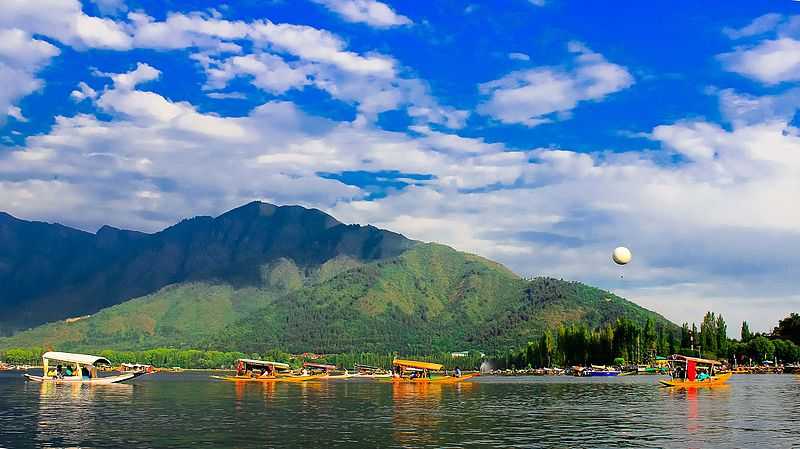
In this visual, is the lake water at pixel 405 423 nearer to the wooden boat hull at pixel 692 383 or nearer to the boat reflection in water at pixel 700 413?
the boat reflection in water at pixel 700 413

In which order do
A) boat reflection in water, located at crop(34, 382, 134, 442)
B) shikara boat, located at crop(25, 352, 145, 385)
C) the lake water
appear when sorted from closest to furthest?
the lake water
boat reflection in water, located at crop(34, 382, 134, 442)
shikara boat, located at crop(25, 352, 145, 385)

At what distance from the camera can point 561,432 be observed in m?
Result: 64.4

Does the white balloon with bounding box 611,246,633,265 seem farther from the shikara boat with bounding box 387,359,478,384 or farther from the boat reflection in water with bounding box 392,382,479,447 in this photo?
the shikara boat with bounding box 387,359,478,384

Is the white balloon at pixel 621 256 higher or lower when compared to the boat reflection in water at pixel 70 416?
higher

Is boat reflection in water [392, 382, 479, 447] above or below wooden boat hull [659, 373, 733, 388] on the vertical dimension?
above

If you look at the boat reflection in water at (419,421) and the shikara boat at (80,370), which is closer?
the boat reflection in water at (419,421)

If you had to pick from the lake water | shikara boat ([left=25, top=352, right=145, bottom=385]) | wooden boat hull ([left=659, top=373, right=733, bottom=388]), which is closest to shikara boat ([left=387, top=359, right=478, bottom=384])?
wooden boat hull ([left=659, top=373, right=733, bottom=388])

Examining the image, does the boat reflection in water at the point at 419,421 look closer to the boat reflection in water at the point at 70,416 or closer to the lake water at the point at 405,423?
the lake water at the point at 405,423

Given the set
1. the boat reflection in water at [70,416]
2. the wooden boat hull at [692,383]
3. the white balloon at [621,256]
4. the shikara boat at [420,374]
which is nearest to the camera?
the boat reflection in water at [70,416]

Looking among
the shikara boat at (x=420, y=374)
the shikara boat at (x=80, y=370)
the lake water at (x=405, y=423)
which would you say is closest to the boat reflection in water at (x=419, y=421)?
the lake water at (x=405, y=423)

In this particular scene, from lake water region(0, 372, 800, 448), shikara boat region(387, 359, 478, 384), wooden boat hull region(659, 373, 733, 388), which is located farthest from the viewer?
shikara boat region(387, 359, 478, 384)

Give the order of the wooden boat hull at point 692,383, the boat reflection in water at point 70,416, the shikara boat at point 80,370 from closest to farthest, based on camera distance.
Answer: the boat reflection in water at point 70,416
the wooden boat hull at point 692,383
the shikara boat at point 80,370

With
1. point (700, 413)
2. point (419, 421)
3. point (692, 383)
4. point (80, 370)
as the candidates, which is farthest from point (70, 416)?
point (692, 383)

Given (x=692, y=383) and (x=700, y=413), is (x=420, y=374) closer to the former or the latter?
(x=692, y=383)
